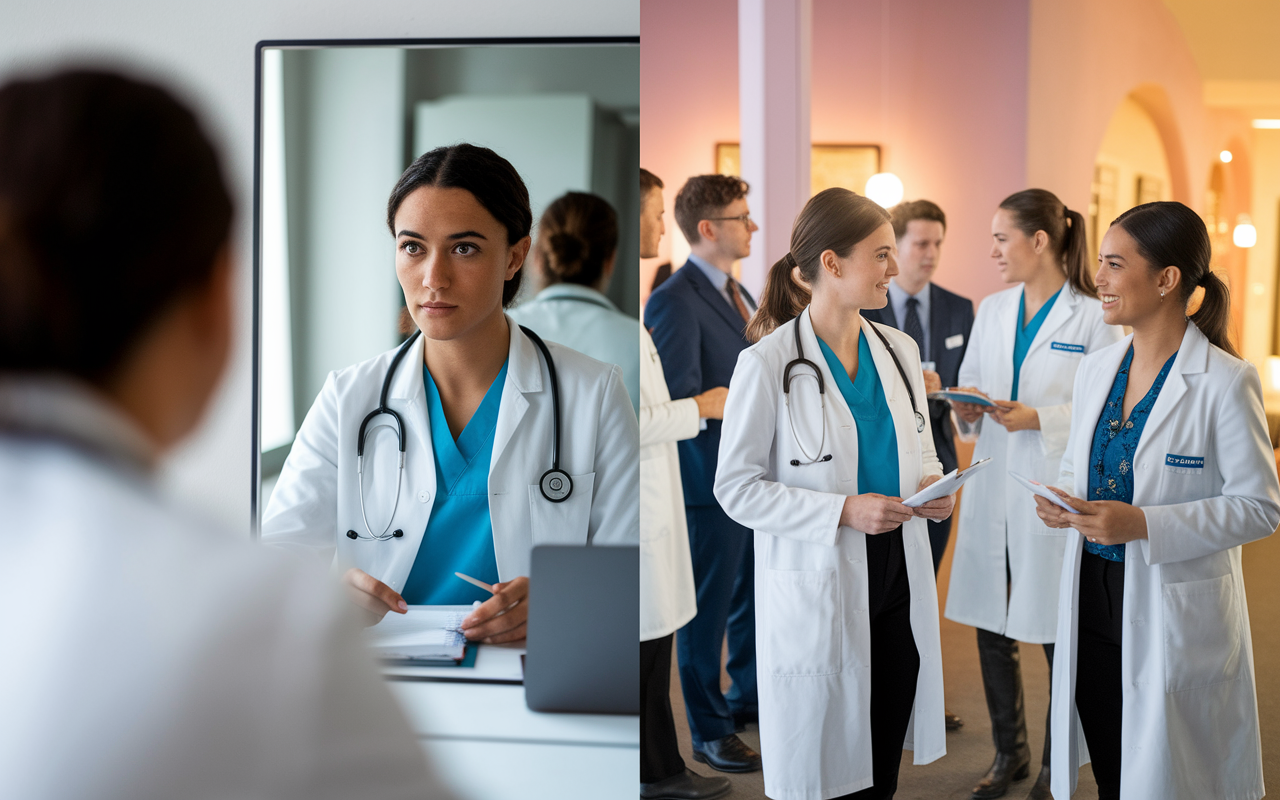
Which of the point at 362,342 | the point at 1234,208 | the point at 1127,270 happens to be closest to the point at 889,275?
the point at 1127,270

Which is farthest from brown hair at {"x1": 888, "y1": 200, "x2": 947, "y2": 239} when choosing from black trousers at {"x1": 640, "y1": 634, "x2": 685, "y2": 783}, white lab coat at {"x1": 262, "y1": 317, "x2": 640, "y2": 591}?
black trousers at {"x1": 640, "y1": 634, "x2": 685, "y2": 783}

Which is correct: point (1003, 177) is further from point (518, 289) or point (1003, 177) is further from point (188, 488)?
point (188, 488)

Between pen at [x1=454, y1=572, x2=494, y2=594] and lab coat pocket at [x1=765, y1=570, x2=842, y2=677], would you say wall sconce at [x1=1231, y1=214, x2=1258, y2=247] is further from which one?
pen at [x1=454, y1=572, x2=494, y2=594]

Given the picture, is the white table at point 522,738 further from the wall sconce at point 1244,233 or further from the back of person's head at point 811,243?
the wall sconce at point 1244,233

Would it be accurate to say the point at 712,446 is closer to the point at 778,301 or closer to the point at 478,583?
the point at 778,301

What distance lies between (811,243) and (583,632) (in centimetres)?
97

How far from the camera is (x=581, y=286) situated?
2.04m

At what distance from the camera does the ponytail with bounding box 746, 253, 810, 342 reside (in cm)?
183

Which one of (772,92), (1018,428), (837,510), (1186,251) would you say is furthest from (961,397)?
(772,92)

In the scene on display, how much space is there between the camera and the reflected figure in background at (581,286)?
203 cm

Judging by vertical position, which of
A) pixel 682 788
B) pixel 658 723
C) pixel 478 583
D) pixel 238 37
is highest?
pixel 238 37

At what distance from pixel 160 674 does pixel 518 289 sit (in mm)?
1449

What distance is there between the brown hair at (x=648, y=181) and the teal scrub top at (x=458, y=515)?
486 millimetres

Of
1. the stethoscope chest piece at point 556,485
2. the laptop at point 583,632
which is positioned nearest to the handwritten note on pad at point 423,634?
the laptop at point 583,632
